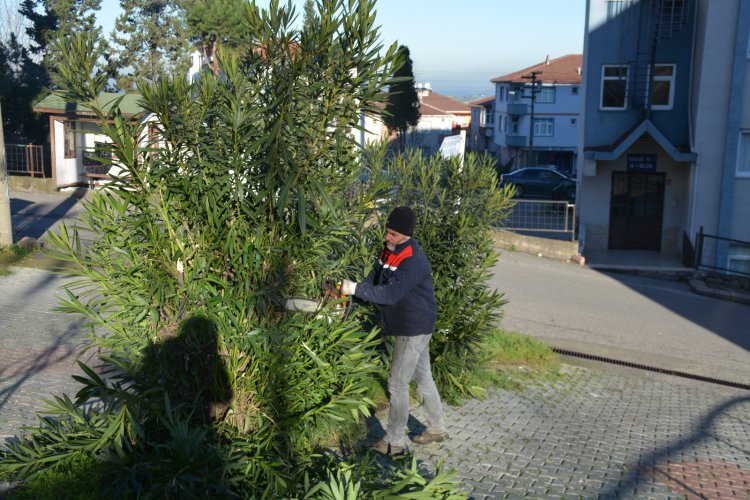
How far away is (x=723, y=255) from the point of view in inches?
771

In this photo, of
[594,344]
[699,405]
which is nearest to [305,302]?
[699,405]

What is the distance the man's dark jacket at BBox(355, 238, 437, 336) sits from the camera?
5.46 metres

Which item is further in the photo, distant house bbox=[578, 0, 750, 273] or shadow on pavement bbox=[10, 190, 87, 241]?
distant house bbox=[578, 0, 750, 273]

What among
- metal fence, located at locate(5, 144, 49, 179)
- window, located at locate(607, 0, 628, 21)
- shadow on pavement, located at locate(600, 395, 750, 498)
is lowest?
shadow on pavement, located at locate(600, 395, 750, 498)

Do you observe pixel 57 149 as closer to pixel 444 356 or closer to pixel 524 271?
pixel 524 271

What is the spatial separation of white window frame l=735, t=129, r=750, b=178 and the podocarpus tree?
60.2 feet

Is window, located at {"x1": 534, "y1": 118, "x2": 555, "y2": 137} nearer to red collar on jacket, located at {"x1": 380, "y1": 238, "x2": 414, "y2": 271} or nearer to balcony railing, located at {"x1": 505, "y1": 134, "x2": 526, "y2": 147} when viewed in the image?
balcony railing, located at {"x1": 505, "y1": 134, "x2": 526, "y2": 147}

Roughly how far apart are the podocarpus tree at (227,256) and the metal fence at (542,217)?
1632cm

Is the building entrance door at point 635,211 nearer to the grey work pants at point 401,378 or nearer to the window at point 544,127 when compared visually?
the grey work pants at point 401,378

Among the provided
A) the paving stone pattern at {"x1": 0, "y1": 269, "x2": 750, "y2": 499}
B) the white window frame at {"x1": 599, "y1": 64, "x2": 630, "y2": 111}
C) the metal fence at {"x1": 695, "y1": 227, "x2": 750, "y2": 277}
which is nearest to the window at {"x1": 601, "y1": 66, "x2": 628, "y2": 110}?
the white window frame at {"x1": 599, "y1": 64, "x2": 630, "y2": 111}

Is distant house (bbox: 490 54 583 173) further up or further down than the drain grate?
further up

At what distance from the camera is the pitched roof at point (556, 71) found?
61.4 m

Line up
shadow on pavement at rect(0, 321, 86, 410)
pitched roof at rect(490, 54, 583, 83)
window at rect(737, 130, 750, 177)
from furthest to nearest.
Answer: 1. pitched roof at rect(490, 54, 583, 83)
2. window at rect(737, 130, 750, 177)
3. shadow on pavement at rect(0, 321, 86, 410)

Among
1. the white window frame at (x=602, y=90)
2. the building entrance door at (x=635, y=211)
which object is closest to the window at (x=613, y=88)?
the white window frame at (x=602, y=90)
